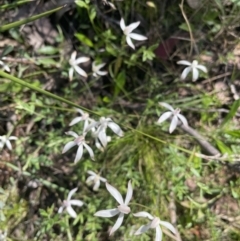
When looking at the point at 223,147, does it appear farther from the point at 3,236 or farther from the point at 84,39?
the point at 3,236

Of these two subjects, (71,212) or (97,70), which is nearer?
(71,212)

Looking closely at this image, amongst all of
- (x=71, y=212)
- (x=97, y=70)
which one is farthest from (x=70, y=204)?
(x=97, y=70)

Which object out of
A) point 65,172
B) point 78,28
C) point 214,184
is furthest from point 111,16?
point 214,184

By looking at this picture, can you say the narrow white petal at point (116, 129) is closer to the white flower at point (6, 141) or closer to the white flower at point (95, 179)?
the white flower at point (95, 179)

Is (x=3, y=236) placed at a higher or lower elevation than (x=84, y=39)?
lower

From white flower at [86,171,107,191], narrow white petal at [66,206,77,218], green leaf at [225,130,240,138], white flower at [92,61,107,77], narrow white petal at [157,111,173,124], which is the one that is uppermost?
white flower at [92,61,107,77]

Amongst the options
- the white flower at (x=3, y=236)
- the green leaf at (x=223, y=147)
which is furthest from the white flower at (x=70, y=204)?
the green leaf at (x=223, y=147)

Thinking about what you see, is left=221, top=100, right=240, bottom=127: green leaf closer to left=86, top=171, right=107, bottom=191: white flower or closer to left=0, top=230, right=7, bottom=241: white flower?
left=86, top=171, right=107, bottom=191: white flower

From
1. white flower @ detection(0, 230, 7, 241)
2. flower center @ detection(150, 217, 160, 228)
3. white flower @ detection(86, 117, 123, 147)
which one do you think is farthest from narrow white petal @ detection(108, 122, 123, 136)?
white flower @ detection(0, 230, 7, 241)

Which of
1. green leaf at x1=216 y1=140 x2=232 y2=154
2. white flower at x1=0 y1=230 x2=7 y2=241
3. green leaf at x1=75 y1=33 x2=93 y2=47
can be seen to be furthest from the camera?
green leaf at x1=75 y1=33 x2=93 y2=47

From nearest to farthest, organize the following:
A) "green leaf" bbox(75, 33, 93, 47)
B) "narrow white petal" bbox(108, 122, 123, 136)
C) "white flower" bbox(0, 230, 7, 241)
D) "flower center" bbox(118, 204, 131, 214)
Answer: "flower center" bbox(118, 204, 131, 214)
"narrow white petal" bbox(108, 122, 123, 136)
"white flower" bbox(0, 230, 7, 241)
"green leaf" bbox(75, 33, 93, 47)

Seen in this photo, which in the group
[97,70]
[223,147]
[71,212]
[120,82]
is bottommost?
[223,147]
